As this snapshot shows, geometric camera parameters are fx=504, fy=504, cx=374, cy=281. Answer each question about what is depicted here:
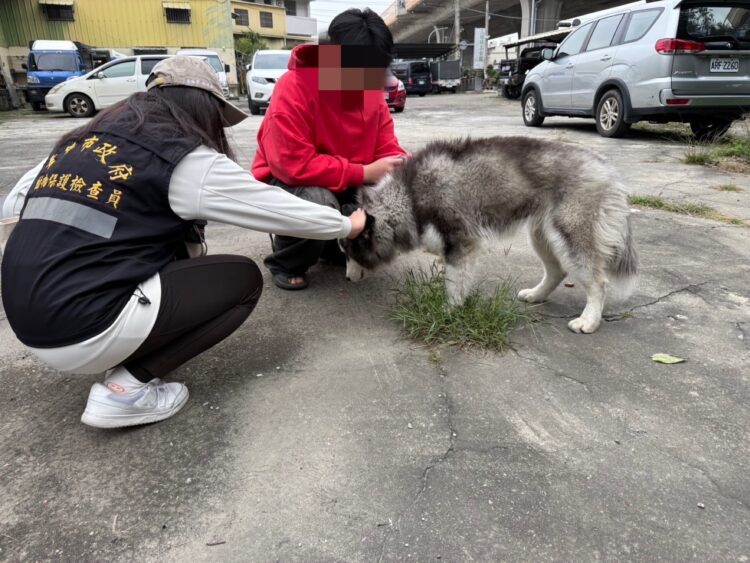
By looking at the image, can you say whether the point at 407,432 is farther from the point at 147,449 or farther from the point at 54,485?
the point at 54,485

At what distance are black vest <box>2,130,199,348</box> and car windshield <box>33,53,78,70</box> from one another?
Result: 21.6 m

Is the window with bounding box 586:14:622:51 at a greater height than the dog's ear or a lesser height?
greater

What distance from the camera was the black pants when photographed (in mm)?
2959

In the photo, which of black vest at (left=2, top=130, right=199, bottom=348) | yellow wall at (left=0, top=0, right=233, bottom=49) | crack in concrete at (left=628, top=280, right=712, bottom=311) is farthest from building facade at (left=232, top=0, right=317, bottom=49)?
black vest at (left=2, top=130, right=199, bottom=348)

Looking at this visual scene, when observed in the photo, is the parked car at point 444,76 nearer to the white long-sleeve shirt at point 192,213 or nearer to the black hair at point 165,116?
the black hair at point 165,116

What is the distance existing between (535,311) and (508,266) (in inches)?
30.7

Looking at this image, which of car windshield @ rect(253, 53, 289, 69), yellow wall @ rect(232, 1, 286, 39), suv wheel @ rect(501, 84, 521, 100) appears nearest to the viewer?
car windshield @ rect(253, 53, 289, 69)

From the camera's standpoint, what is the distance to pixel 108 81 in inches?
615

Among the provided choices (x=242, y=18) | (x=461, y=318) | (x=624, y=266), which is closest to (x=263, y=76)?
(x=461, y=318)

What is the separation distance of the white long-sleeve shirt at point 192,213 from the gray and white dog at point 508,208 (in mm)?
1006

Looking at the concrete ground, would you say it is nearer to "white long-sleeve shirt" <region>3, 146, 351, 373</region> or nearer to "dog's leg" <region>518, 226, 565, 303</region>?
"dog's leg" <region>518, 226, 565, 303</region>

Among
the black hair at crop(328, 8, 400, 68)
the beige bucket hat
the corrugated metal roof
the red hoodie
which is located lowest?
the red hoodie

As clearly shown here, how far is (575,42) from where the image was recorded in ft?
31.1

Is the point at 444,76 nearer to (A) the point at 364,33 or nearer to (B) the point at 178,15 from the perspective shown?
(B) the point at 178,15
